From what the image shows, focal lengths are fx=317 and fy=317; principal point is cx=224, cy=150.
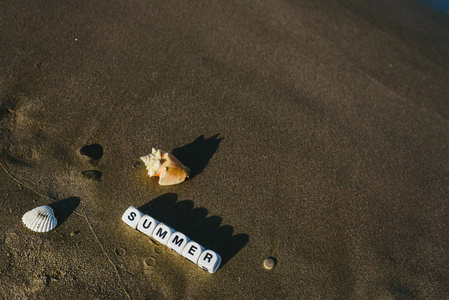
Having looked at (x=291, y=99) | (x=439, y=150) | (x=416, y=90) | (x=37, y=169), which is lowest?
(x=37, y=169)

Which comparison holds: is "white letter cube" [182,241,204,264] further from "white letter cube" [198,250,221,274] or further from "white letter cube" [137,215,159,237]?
"white letter cube" [137,215,159,237]

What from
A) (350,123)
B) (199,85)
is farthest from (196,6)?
(350,123)

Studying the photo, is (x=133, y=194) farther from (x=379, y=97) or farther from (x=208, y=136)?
(x=379, y=97)

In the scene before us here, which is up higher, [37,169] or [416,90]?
[416,90]

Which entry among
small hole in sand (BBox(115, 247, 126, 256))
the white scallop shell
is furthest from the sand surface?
the white scallop shell

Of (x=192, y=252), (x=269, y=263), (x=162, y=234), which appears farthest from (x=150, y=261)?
(x=269, y=263)

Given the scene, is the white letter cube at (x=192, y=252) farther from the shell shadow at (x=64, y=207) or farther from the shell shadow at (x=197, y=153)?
the shell shadow at (x=64, y=207)
